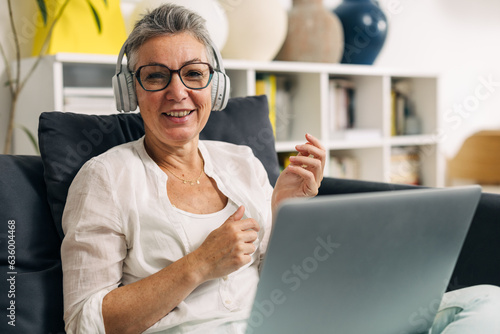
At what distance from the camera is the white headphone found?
1.16 m

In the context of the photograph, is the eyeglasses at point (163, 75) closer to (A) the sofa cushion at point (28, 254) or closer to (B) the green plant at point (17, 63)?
(A) the sofa cushion at point (28, 254)

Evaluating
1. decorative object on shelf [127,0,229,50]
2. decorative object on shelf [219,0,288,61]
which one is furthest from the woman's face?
decorative object on shelf [219,0,288,61]

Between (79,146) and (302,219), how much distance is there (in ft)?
2.32

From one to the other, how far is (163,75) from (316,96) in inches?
65.4

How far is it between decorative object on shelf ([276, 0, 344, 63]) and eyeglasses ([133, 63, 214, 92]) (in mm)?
1584

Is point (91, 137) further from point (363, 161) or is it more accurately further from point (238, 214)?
point (363, 161)

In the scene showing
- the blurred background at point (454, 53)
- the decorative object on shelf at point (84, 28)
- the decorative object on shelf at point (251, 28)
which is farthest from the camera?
the blurred background at point (454, 53)

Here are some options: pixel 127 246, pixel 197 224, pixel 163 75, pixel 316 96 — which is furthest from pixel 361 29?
pixel 127 246

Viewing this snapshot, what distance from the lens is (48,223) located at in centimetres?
115

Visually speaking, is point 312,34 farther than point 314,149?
Yes

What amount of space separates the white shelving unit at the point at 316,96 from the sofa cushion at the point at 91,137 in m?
0.71

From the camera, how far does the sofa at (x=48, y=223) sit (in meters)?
1.07

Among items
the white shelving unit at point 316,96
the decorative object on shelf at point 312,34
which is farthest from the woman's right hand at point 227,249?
A: the decorative object on shelf at point 312,34

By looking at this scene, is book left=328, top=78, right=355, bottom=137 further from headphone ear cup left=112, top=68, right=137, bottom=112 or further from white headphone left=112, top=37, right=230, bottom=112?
headphone ear cup left=112, top=68, right=137, bottom=112
